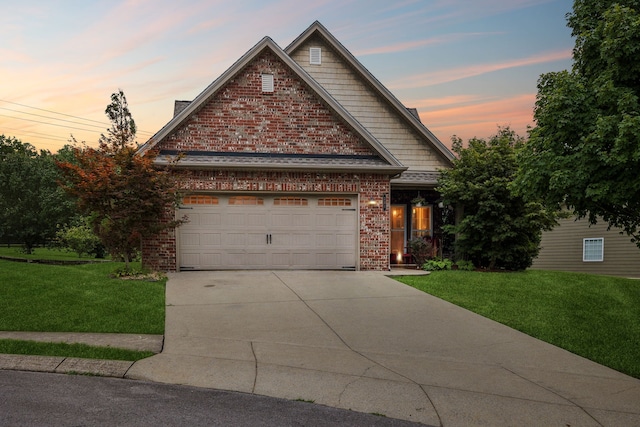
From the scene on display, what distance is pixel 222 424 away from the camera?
164 inches

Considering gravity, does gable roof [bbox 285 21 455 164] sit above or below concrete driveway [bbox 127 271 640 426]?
above

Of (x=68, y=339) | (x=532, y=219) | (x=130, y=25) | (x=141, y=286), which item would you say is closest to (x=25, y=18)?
(x=130, y=25)

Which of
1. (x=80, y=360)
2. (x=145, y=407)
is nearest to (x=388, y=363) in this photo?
(x=145, y=407)

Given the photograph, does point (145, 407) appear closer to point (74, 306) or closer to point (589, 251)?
point (74, 306)

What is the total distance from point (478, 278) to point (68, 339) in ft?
36.9

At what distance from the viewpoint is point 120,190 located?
12.3 m

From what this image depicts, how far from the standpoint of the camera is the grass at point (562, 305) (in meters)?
7.49

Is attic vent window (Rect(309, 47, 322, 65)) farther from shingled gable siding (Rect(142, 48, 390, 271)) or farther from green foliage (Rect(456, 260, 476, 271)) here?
green foliage (Rect(456, 260, 476, 271))

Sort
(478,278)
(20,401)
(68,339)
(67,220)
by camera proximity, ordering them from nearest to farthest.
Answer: (20,401), (68,339), (478,278), (67,220)

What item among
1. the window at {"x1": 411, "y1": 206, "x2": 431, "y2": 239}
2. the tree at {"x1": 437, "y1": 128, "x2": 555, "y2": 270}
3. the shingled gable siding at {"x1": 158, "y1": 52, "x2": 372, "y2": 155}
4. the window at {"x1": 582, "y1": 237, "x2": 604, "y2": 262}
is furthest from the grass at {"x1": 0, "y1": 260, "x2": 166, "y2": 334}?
the window at {"x1": 582, "y1": 237, "x2": 604, "y2": 262}

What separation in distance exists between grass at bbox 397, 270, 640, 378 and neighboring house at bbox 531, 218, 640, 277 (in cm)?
597

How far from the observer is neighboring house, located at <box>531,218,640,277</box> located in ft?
65.7

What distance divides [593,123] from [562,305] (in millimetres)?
4234

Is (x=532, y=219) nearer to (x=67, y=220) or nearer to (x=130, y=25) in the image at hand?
(x=130, y=25)
